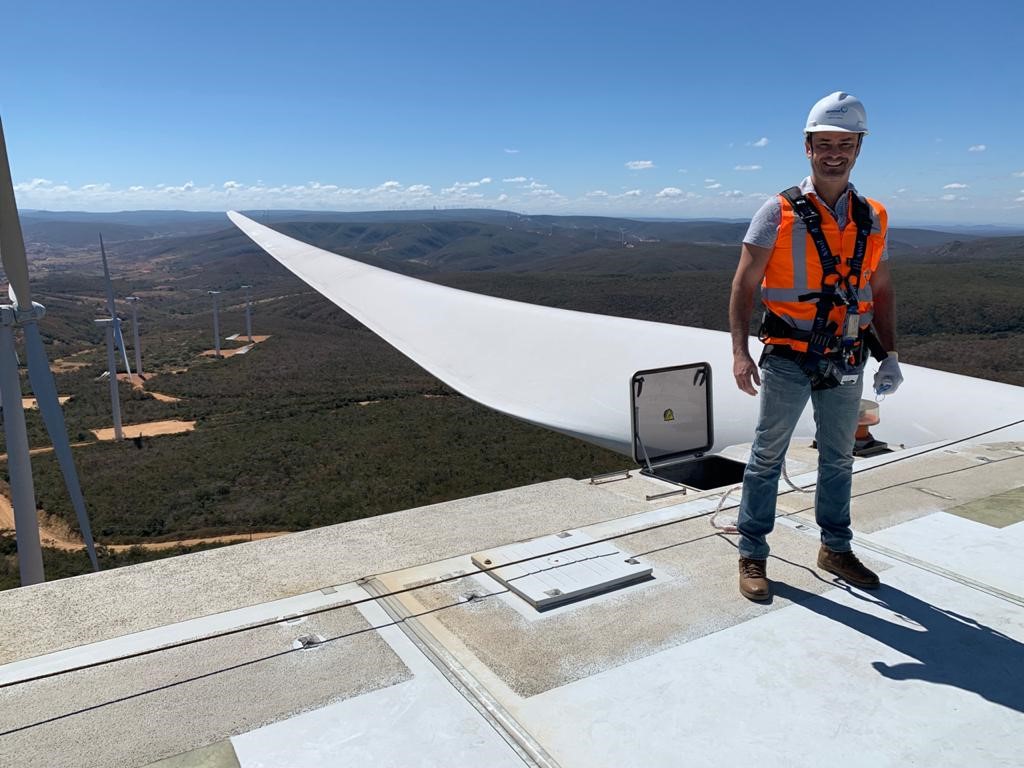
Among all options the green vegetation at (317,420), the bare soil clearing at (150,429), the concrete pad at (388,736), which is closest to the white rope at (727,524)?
the concrete pad at (388,736)

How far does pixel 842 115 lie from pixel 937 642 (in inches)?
106

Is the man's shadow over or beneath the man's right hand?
beneath

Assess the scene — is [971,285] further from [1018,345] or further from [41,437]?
[41,437]

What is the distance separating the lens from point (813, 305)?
3980 millimetres

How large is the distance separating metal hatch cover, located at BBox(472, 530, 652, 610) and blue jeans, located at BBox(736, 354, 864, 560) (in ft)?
2.27

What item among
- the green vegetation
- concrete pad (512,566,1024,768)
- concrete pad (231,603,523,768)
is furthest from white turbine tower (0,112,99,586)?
the green vegetation

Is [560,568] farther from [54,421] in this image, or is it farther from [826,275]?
[54,421]

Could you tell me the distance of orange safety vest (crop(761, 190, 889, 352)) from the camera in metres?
3.91

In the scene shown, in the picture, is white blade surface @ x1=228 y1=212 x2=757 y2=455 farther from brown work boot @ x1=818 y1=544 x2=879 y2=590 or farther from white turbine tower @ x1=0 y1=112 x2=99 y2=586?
white turbine tower @ x1=0 y1=112 x2=99 y2=586

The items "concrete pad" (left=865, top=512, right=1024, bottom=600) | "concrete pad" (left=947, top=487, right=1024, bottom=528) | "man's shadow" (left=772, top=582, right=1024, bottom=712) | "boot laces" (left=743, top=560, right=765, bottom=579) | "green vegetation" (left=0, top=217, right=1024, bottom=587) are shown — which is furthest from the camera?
"green vegetation" (left=0, top=217, right=1024, bottom=587)

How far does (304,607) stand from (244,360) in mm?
71446

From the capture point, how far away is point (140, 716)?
3.10 meters

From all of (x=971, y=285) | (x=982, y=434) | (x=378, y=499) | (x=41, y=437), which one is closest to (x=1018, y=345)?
Answer: (x=971, y=285)

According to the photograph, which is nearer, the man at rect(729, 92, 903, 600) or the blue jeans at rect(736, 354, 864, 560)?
the man at rect(729, 92, 903, 600)
